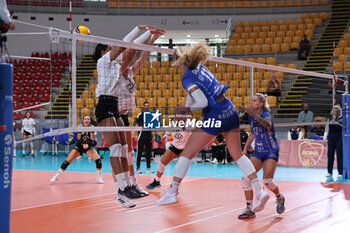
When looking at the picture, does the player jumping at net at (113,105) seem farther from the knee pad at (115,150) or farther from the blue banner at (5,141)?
the blue banner at (5,141)

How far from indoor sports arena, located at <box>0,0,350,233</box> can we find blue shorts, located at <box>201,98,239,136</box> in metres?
0.01

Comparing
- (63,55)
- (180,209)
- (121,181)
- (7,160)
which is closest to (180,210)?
(180,209)

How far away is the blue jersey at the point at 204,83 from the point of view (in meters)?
4.48

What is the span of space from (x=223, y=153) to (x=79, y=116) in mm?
4682

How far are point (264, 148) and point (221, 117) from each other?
4.52 feet

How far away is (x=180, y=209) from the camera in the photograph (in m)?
6.17

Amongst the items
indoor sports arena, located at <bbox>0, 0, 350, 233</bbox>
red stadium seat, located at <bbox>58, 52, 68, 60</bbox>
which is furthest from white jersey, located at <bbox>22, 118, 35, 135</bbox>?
red stadium seat, located at <bbox>58, 52, 68, 60</bbox>

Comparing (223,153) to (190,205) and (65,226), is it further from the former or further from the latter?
(65,226)


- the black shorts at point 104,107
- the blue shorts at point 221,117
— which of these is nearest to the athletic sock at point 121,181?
the black shorts at point 104,107

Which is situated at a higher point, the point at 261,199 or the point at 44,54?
the point at 44,54

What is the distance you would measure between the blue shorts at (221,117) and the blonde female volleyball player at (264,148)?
85 cm

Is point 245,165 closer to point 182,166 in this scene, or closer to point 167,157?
point 182,166

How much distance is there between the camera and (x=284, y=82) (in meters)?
17.8

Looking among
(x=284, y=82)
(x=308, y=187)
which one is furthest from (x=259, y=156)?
(x=284, y=82)
